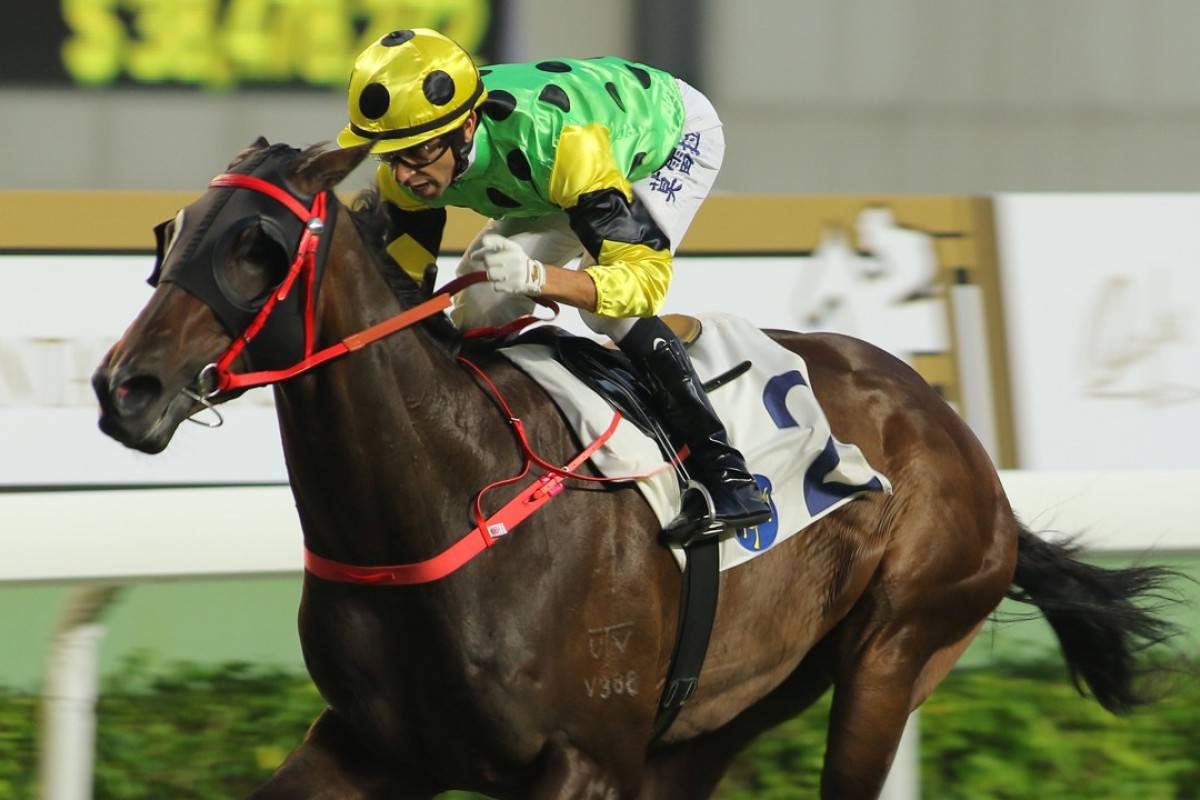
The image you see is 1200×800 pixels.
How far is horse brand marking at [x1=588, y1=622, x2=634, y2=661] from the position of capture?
114 inches

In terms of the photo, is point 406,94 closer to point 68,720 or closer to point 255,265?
point 255,265

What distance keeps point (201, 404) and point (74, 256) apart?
89.8 inches

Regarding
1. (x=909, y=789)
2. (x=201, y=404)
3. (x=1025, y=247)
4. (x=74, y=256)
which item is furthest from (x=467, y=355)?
(x=1025, y=247)

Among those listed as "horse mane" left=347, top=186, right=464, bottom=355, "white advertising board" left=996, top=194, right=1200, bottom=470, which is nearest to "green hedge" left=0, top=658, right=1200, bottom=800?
"white advertising board" left=996, top=194, right=1200, bottom=470

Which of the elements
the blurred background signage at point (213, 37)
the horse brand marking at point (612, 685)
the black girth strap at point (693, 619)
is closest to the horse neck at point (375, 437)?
the horse brand marking at point (612, 685)

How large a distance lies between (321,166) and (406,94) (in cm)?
22

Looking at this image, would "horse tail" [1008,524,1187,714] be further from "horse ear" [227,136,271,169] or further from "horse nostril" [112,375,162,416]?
"horse nostril" [112,375,162,416]

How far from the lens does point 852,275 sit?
4.97 metres

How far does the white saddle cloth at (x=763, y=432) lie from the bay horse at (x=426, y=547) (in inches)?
1.6

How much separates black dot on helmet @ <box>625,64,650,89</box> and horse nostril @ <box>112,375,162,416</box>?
119 cm

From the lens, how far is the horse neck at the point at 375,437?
8.85 feet

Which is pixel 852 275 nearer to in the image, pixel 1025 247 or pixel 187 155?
pixel 1025 247

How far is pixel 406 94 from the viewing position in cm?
278

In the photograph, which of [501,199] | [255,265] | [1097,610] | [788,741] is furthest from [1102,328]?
[255,265]
